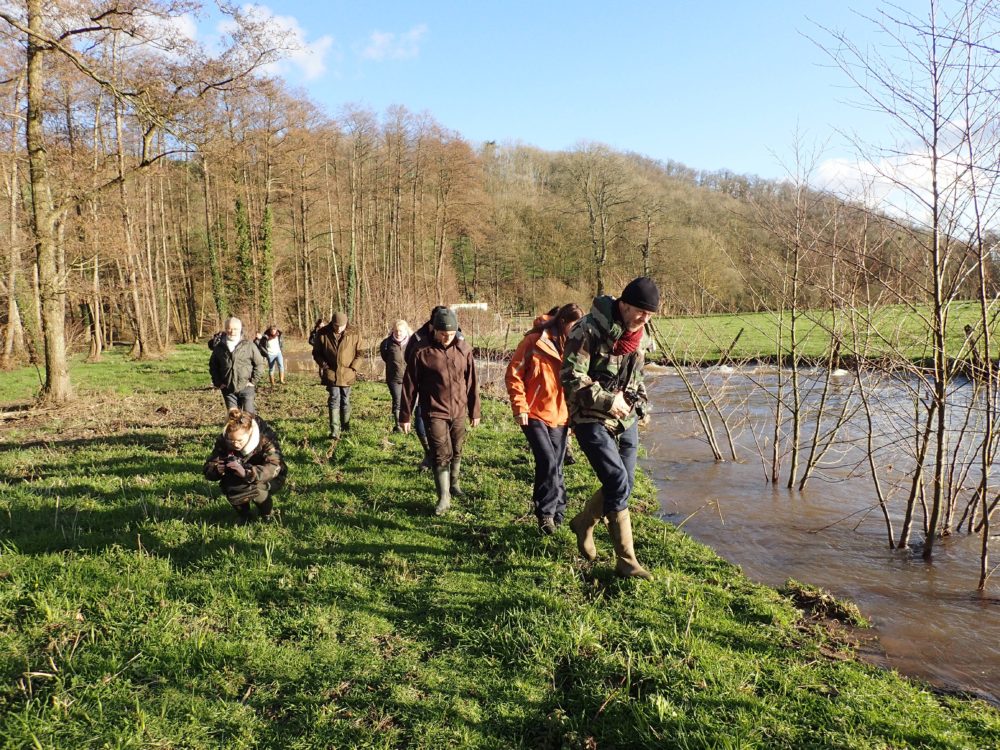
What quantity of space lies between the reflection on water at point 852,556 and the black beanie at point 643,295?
2848mm

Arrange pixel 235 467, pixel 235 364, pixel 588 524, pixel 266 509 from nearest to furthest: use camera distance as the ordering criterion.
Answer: pixel 588 524, pixel 235 467, pixel 266 509, pixel 235 364

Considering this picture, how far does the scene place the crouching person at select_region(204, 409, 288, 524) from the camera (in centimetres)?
500

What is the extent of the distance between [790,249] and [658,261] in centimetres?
1955

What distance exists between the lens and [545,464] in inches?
199

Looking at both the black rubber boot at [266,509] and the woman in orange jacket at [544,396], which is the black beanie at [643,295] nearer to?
the woman in orange jacket at [544,396]

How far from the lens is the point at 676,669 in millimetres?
3318

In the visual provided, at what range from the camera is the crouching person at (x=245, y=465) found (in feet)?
16.4

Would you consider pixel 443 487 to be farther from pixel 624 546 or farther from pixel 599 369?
pixel 599 369

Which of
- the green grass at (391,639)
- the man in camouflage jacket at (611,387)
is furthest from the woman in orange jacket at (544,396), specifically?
the man in camouflage jacket at (611,387)

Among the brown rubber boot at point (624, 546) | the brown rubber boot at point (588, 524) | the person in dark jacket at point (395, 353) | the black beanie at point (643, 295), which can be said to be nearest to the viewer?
the black beanie at point (643, 295)

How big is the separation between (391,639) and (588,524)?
1.74 metres

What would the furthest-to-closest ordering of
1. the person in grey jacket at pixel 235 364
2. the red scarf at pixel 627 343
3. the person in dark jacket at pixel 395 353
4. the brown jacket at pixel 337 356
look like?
the person in dark jacket at pixel 395 353
the brown jacket at pixel 337 356
the person in grey jacket at pixel 235 364
the red scarf at pixel 627 343

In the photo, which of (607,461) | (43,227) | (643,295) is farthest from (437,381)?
(43,227)

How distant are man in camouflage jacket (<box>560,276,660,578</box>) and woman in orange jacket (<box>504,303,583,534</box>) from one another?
0.83 metres
